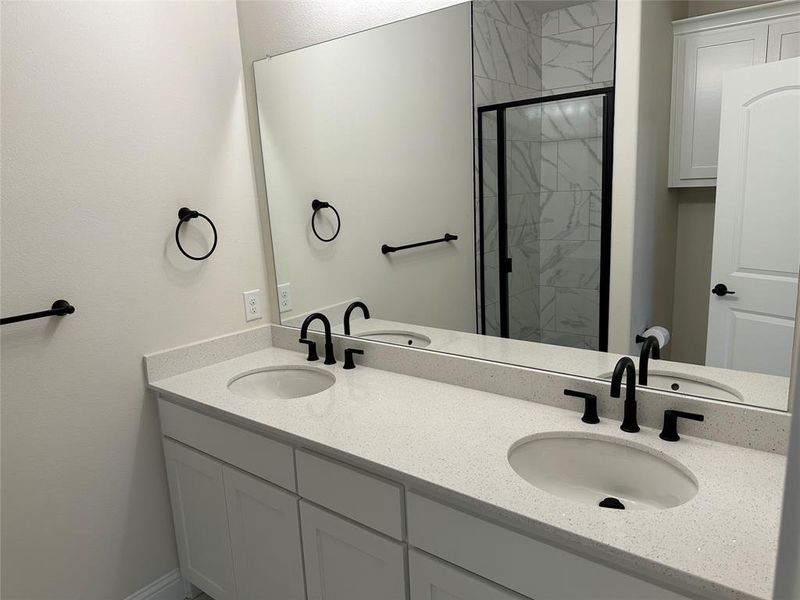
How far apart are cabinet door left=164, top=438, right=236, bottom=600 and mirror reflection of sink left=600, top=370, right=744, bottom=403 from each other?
1341mm

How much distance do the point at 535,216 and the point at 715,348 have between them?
58 cm

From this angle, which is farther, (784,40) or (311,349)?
(311,349)

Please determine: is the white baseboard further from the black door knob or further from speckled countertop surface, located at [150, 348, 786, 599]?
the black door knob

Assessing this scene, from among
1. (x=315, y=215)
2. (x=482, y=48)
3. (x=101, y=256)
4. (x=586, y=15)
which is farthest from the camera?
(x=315, y=215)

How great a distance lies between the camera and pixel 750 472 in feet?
3.91

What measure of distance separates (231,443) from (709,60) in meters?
1.65

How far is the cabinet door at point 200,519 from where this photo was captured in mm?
1861

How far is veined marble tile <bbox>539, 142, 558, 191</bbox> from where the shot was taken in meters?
1.56

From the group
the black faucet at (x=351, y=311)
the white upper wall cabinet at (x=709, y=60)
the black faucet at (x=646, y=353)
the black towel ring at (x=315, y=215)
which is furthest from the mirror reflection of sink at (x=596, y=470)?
the black towel ring at (x=315, y=215)

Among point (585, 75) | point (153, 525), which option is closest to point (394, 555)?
point (153, 525)

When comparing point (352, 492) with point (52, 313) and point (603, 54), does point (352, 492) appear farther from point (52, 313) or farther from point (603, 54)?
point (603, 54)

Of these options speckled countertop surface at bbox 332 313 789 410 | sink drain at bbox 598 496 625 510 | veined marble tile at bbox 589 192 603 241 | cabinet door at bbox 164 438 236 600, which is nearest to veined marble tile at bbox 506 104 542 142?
veined marble tile at bbox 589 192 603 241

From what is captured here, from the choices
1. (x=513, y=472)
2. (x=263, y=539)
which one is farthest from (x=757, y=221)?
(x=263, y=539)

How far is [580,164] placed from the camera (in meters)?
1.52
